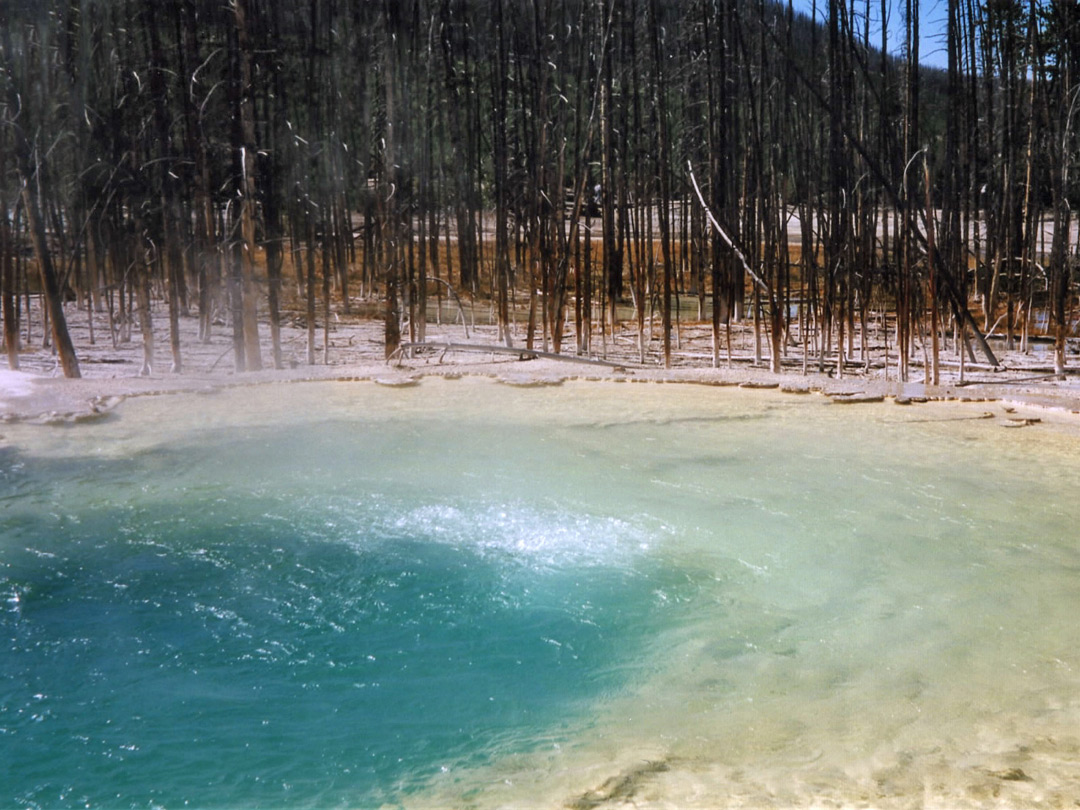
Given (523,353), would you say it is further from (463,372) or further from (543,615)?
(543,615)

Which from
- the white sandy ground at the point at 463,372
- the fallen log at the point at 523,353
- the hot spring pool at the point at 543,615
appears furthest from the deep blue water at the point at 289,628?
the fallen log at the point at 523,353

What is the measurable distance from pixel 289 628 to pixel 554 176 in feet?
16.9

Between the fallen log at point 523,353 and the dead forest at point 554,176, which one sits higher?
the dead forest at point 554,176

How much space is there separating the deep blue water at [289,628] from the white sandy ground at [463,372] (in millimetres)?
1366

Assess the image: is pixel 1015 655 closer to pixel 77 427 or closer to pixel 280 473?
pixel 280 473

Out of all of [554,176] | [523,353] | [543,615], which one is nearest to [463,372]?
[523,353]

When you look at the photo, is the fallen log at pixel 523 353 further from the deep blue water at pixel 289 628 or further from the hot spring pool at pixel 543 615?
the deep blue water at pixel 289 628

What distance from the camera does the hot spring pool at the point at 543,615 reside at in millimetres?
1839

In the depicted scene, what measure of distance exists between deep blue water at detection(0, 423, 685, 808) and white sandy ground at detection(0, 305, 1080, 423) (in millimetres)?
1366

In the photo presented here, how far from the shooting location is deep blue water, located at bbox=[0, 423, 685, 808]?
1.92 metres

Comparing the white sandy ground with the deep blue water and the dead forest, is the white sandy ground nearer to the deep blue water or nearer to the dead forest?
the dead forest

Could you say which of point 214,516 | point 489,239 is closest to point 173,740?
point 214,516

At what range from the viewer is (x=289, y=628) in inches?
99.0

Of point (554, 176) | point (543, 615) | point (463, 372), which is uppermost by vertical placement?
point (554, 176)
